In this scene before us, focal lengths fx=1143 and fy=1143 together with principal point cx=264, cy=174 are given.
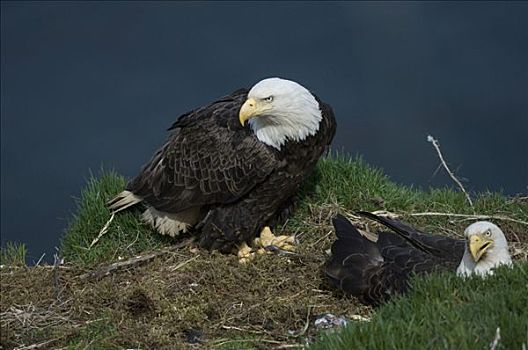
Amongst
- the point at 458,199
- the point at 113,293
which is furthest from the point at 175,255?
the point at 458,199

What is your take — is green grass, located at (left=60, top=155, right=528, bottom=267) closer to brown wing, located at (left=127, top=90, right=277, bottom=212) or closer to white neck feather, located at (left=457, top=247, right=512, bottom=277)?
brown wing, located at (left=127, top=90, right=277, bottom=212)

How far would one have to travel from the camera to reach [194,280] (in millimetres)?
8711

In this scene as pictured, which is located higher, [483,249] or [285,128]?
[285,128]

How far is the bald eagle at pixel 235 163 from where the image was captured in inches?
346

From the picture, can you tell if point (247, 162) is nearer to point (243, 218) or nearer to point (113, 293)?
point (243, 218)

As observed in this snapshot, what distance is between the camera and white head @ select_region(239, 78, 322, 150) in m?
8.60

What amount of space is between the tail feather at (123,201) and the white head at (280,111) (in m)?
1.54

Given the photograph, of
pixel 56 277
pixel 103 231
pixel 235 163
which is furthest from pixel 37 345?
pixel 103 231

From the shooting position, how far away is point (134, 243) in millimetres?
9828

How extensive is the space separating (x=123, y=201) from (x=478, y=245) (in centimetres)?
391

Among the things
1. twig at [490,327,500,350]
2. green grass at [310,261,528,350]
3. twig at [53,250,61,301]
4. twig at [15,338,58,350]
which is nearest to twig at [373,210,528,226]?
twig at [53,250,61,301]

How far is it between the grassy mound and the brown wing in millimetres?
454

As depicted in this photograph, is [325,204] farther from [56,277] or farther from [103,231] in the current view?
[56,277]

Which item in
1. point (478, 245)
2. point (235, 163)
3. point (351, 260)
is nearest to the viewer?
point (478, 245)
